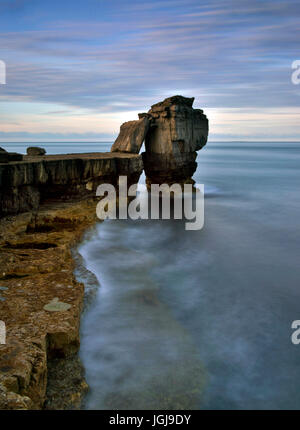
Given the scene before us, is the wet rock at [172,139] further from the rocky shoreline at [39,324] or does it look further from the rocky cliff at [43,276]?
the rocky shoreline at [39,324]

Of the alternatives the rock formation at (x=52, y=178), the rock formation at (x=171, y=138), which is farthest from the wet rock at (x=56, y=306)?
the rock formation at (x=171, y=138)

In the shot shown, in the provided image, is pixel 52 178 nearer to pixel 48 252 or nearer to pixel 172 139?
pixel 48 252

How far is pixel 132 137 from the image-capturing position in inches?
579

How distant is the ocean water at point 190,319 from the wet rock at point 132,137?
14.8 ft

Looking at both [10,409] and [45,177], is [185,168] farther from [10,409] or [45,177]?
[10,409]

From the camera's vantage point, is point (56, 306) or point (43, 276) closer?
point (56, 306)

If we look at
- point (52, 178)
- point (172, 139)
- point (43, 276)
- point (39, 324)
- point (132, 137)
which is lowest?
point (39, 324)

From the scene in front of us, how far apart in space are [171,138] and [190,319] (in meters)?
12.5

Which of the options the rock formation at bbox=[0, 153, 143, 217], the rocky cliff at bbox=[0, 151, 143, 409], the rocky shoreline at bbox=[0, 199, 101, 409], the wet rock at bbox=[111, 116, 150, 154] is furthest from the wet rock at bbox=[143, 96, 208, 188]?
the rocky shoreline at bbox=[0, 199, 101, 409]

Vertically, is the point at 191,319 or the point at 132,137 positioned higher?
the point at 132,137

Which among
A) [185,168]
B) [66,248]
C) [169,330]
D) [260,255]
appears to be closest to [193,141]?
[185,168]

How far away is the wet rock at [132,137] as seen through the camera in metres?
14.7

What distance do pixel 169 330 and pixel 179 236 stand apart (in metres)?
5.65

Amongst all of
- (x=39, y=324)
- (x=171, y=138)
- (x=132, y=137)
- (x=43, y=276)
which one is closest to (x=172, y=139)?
(x=171, y=138)
